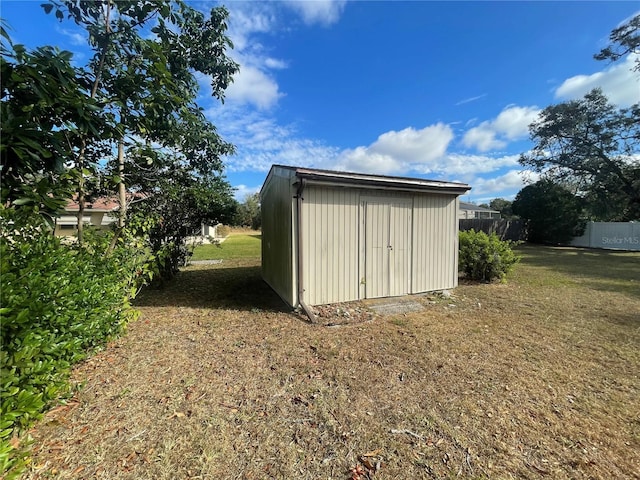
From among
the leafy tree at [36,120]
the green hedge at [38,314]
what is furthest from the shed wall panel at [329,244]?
the leafy tree at [36,120]

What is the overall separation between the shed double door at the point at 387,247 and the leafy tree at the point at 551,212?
722 inches

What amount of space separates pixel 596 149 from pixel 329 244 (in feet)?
70.9

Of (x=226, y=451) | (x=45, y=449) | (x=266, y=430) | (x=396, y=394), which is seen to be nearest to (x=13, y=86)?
(x=45, y=449)

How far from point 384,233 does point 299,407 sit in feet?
12.5

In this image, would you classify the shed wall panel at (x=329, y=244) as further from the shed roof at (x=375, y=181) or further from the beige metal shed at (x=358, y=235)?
Result: the shed roof at (x=375, y=181)

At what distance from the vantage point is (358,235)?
5.23 metres

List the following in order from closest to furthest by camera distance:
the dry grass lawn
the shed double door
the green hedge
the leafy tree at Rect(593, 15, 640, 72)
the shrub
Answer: the green hedge
the dry grass lawn
the shed double door
the shrub
the leafy tree at Rect(593, 15, 640, 72)

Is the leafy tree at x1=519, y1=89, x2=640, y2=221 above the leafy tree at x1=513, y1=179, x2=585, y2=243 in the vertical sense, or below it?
above

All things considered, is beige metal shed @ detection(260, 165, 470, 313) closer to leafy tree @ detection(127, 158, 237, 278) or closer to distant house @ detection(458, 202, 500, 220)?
leafy tree @ detection(127, 158, 237, 278)

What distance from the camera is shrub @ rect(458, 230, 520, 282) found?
7258mm

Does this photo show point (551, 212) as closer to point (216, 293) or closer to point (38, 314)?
point (216, 293)

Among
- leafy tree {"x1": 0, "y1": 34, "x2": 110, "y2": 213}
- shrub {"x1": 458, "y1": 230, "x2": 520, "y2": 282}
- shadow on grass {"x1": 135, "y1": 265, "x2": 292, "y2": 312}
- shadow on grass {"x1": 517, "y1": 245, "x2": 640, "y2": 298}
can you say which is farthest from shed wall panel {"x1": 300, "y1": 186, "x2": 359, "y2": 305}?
shadow on grass {"x1": 517, "y1": 245, "x2": 640, "y2": 298}

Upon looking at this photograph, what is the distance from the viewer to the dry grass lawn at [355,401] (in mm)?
1779

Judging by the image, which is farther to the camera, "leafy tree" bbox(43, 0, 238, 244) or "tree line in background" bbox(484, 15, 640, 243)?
"tree line in background" bbox(484, 15, 640, 243)
